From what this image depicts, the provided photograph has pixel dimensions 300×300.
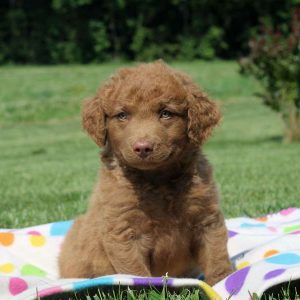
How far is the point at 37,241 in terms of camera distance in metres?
4.86

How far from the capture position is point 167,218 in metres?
3.64

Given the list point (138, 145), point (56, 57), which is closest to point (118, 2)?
point (56, 57)

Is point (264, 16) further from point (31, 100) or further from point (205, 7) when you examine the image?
point (31, 100)

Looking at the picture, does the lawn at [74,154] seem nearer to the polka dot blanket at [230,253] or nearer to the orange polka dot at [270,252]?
the polka dot blanket at [230,253]

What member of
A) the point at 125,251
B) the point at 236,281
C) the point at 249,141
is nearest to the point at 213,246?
the point at 236,281

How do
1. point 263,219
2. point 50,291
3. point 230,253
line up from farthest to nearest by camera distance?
point 263,219, point 230,253, point 50,291

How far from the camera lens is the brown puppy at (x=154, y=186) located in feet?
11.8

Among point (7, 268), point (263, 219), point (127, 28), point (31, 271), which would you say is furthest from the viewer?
point (127, 28)

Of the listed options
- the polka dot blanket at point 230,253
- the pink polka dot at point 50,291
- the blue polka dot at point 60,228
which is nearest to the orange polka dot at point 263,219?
A: the polka dot blanket at point 230,253

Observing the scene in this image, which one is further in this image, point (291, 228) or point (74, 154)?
point (74, 154)

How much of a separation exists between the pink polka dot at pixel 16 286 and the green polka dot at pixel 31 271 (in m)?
0.70

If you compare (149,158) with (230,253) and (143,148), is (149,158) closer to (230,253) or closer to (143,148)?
(143,148)

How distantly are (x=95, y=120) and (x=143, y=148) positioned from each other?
1.86 feet

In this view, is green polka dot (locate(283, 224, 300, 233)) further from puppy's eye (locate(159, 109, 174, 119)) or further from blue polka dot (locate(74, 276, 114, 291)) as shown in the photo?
blue polka dot (locate(74, 276, 114, 291))
